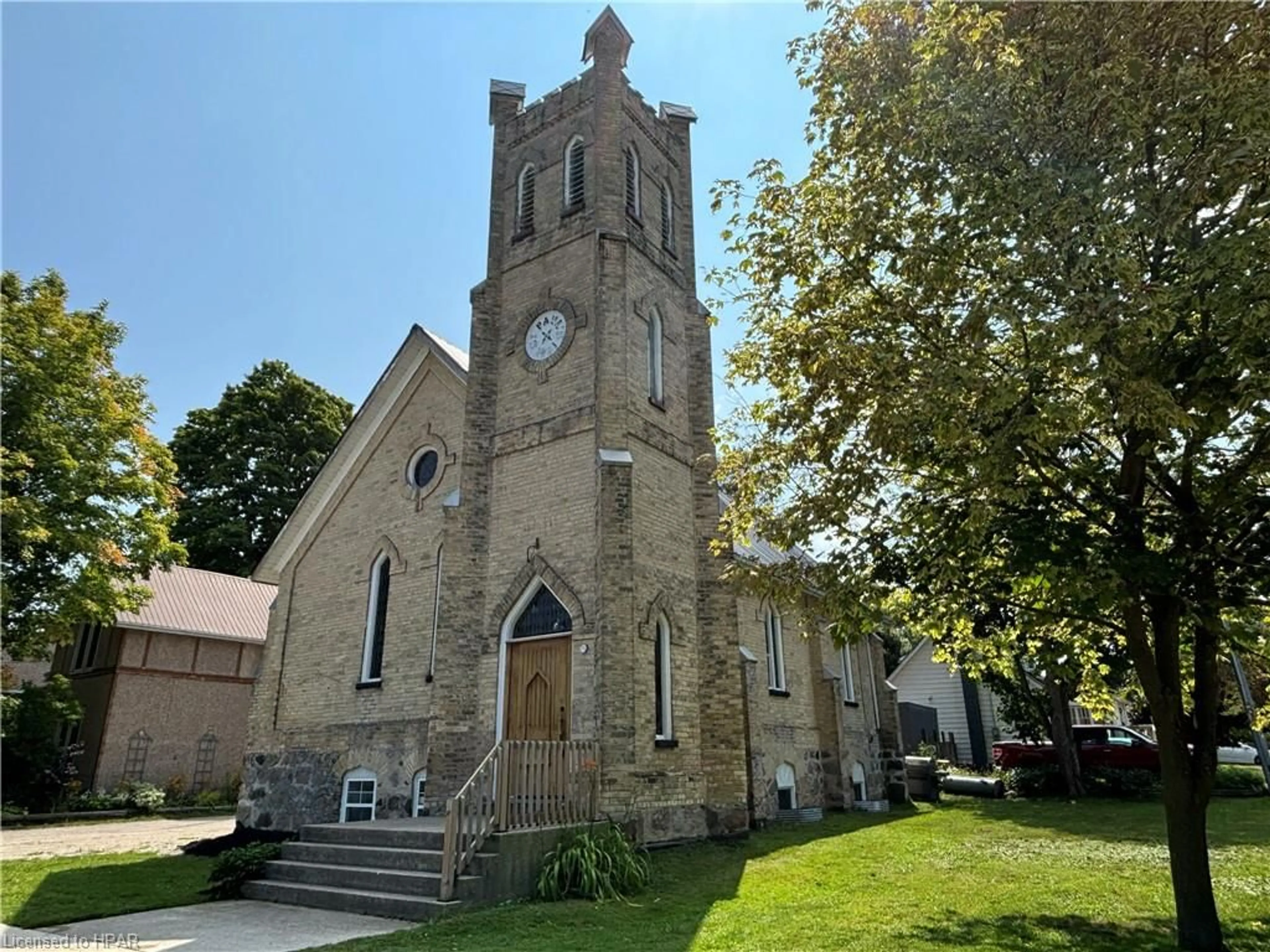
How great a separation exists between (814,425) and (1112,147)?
10.7ft

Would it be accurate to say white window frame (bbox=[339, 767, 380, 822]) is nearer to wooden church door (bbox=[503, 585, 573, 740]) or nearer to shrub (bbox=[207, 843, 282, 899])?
wooden church door (bbox=[503, 585, 573, 740])

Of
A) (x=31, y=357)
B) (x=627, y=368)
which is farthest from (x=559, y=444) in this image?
(x=31, y=357)

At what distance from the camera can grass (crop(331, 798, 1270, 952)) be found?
6820mm

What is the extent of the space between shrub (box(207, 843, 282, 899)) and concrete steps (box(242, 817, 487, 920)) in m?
0.10

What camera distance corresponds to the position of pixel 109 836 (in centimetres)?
1772

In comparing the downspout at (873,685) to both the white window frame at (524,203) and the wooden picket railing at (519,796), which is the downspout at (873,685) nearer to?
the wooden picket railing at (519,796)

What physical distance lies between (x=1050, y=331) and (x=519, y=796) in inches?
307

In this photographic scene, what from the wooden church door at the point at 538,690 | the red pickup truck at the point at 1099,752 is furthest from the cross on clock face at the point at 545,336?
the red pickup truck at the point at 1099,752

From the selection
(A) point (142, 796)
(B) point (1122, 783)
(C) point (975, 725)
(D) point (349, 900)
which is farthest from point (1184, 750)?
(C) point (975, 725)

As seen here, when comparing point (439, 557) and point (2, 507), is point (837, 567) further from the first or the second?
point (2, 507)

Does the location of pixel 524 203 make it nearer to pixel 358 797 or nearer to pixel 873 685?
pixel 358 797

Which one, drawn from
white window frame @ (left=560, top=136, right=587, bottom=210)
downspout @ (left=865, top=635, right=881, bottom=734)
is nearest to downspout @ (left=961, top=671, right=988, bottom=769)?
downspout @ (left=865, top=635, right=881, bottom=734)

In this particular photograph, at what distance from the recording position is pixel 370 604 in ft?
55.7

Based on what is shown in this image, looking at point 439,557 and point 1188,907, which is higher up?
point 439,557
